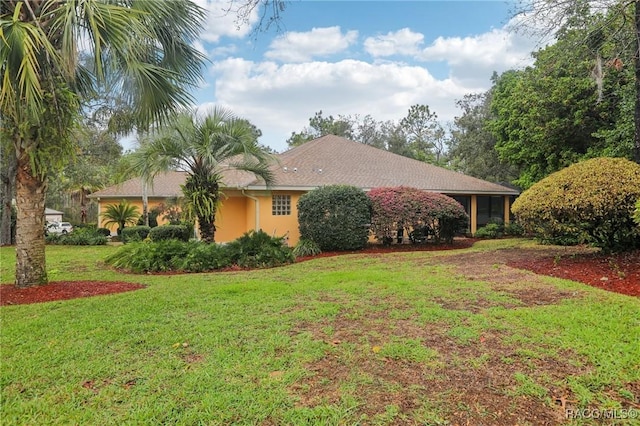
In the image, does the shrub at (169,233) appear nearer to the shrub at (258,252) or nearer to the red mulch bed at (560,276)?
the shrub at (258,252)

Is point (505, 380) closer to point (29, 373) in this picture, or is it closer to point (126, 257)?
point (29, 373)

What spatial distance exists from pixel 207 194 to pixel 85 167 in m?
13.2

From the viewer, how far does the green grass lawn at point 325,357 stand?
268cm

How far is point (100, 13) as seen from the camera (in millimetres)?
5406

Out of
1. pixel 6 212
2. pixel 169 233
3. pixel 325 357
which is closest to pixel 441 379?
pixel 325 357

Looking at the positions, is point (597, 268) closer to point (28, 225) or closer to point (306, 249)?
point (306, 249)

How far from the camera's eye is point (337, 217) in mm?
12344

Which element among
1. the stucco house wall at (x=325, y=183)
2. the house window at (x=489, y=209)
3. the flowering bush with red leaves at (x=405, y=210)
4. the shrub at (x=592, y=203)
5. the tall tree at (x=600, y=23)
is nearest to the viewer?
the shrub at (x=592, y=203)

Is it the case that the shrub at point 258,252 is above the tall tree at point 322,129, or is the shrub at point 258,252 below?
below

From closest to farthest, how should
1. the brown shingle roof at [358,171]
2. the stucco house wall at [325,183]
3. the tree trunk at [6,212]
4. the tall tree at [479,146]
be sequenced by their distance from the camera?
the stucco house wall at [325,183], the brown shingle roof at [358,171], the tree trunk at [6,212], the tall tree at [479,146]

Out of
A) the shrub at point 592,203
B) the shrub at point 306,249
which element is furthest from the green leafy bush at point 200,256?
the shrub at point 592,203

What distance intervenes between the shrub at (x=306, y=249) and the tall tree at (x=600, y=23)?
8087mm

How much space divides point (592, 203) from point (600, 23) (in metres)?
4.56

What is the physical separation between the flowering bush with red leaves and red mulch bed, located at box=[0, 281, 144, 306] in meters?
7.85
